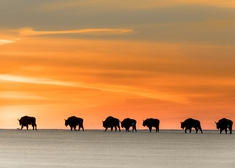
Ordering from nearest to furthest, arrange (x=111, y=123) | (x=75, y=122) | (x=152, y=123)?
(x=152, y=123)
(x=111, y=123)
(x=75, y=122)

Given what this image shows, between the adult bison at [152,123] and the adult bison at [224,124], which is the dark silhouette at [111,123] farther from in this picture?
the adult bison at [224,124]

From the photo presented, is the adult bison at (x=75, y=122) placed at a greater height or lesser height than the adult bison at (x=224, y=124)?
greater

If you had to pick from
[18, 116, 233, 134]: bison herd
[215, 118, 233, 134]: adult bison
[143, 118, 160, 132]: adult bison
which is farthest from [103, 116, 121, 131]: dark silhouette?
[215, 118, 233, 134]: adult bison

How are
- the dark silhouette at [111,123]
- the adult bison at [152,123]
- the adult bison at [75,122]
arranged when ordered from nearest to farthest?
the adult bison at [152,123], the dark silhouette at [111,123], the adult bison at [75,122]

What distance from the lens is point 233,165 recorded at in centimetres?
2184

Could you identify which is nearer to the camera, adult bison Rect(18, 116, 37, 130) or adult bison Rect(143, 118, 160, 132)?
adult bison Rect(143, 118, 160, 132)

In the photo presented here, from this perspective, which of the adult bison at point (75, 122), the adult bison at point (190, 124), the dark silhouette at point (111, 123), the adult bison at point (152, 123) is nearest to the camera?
the adult bison at point (190, 124)

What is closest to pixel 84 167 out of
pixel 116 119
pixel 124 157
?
pixel 124 157

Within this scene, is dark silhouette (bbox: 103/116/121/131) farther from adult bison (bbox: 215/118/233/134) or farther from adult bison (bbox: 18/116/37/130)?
adult bison (bbox: 215/118/233/134)

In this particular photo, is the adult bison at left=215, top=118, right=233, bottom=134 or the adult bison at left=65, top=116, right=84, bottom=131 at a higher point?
the adult bison at left=65, top=116, right=84, bottom=131

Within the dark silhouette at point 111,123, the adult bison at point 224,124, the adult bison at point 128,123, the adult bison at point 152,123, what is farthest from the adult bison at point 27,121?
the adult bison at point 224,124

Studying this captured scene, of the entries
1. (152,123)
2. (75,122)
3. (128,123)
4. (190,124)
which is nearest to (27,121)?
(75,122)

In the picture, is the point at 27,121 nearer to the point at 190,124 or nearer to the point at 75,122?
the point at 75,122

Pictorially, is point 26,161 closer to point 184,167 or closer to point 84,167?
point 84,167
